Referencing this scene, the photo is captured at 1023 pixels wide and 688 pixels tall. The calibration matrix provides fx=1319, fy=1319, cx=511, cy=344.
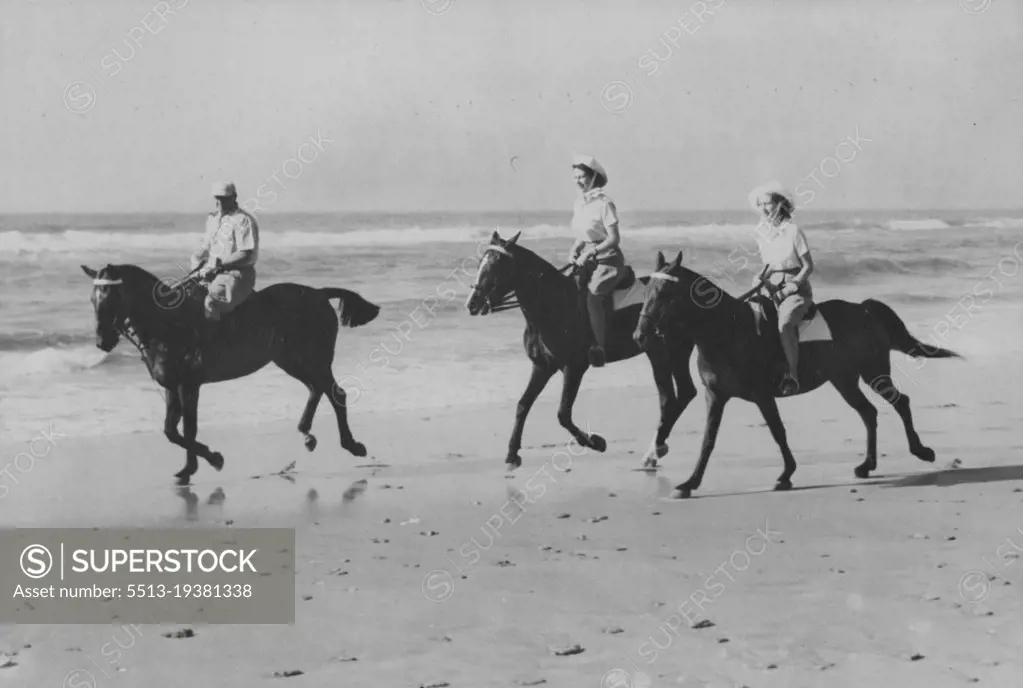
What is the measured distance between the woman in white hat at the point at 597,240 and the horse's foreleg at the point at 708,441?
124cm

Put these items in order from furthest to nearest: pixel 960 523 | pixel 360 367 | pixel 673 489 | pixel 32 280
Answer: pixel 32 280, pixel 360 367, pixel 673 489, pixel 960 523

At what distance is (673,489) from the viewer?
9.62 m

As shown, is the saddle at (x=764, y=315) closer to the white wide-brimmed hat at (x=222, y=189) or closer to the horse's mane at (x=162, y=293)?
the white wide-brimmed hat at (x=222, y=189)

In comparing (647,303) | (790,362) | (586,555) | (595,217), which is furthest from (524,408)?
(586,555)

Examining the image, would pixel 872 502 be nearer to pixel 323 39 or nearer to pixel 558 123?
pixel 558 123

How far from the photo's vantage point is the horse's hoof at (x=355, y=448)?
10484 mm

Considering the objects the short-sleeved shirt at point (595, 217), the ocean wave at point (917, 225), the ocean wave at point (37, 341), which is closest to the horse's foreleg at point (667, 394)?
the short-sleeved shirt at point (595, 217)

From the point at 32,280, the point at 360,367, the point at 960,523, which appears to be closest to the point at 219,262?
the point at 360,367

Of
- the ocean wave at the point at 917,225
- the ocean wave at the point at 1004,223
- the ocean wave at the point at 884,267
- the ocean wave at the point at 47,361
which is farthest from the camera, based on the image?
the ocean wave at the point at 884,267

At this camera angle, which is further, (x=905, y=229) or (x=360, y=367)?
(x=905, y=229)

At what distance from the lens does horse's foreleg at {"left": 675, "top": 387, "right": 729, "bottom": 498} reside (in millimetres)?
9266

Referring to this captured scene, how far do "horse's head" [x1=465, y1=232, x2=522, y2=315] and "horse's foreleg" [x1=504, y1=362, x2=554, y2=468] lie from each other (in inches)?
26.9

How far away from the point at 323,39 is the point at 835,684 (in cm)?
721

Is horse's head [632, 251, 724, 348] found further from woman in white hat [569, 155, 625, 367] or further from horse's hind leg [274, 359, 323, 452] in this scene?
horse's hind leg [274, 359, 323, 452]
